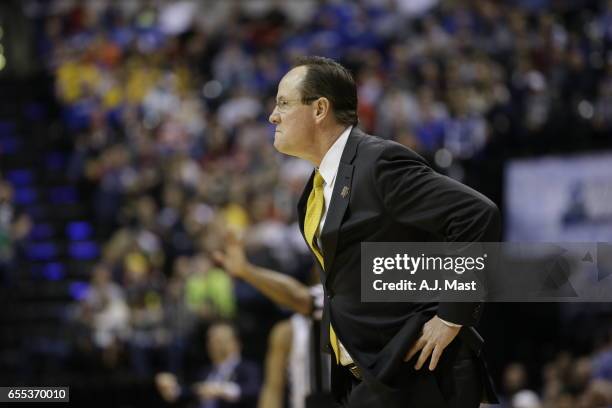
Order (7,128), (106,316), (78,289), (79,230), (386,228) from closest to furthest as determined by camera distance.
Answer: (386,228) → (106,316) → (78,289) → (79,230) → (7,128)

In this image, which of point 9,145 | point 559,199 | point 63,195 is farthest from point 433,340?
point 9,145

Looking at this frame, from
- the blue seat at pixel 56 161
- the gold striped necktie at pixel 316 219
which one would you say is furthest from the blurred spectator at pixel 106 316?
the gold striped necktie at pixel 316 219

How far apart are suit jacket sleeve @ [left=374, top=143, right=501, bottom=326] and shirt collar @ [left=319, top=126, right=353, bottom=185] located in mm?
256

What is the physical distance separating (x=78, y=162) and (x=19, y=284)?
3.01m

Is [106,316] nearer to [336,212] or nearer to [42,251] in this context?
[42,251]

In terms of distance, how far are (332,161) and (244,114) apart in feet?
45.5

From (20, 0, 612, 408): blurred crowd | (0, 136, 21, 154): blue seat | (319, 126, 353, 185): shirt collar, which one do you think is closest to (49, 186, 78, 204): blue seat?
(20, 0, 612, 408): blurred crowd

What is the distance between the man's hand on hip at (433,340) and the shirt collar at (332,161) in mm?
661

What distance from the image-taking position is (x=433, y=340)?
3.62m

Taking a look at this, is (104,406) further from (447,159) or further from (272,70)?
(272,70)

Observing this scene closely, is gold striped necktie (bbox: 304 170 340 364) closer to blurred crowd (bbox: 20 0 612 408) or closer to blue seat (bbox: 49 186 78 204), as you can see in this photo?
blurred crowd (bbox: 20 0 612 408)

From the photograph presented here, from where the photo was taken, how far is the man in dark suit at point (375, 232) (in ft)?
11.8

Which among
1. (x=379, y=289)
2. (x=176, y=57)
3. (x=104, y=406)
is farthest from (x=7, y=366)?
(x=379, y=289)

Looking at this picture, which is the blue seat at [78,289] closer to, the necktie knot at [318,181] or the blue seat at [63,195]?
the blue seat at [63,195]
